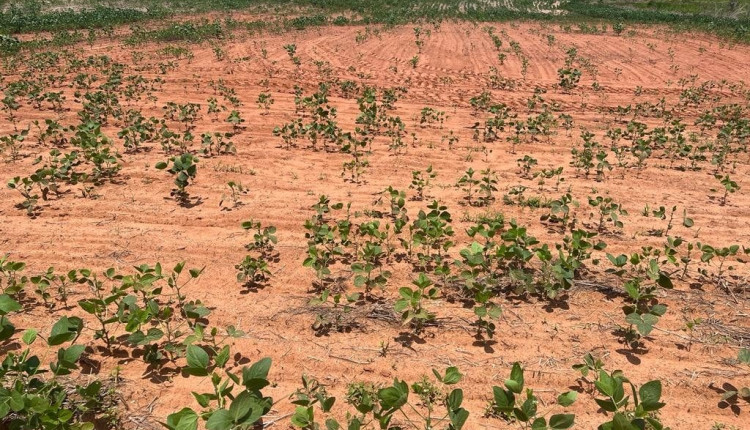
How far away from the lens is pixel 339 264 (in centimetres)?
524

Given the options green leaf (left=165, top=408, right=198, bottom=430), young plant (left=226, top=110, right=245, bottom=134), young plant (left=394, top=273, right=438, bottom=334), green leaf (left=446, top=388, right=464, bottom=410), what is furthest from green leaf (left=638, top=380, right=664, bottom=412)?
young plant (left=226, top=110, right=245, bottom=134)

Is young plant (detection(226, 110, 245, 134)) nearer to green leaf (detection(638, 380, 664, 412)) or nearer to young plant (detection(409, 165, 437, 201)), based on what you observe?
young plant (detection(409, 165, 437, 201))

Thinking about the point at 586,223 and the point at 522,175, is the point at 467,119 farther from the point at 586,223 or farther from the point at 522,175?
the point at 586,223

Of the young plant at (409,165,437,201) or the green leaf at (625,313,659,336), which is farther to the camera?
the young plant at (409,165,437,201)

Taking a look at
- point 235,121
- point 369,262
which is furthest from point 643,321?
point 235,121

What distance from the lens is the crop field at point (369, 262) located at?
130 inches

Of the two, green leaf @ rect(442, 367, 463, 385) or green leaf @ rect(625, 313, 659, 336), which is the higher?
green leaf @ rect(625, 313, 659, 336)

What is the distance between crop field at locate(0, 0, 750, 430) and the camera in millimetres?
3293

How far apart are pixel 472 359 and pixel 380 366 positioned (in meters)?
0.74

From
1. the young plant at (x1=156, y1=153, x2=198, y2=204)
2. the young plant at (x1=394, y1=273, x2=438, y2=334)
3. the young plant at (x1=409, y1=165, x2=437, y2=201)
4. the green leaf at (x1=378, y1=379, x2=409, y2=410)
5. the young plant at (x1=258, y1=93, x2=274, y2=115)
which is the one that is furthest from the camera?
the young plant at (x1=258, y1=93, x2=274, y2=115)

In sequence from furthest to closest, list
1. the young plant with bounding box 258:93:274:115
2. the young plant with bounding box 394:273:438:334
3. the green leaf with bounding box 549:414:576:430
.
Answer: the young plant with bounding box 258:93:274:115
the young plant with bounding box 394:273:438:334
the green leaf with bounding box 549:414:576:430

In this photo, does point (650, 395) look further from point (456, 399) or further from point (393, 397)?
point (393, 397)

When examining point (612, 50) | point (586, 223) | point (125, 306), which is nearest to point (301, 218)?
point (125, 306)

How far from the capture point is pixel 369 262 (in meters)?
4.91
